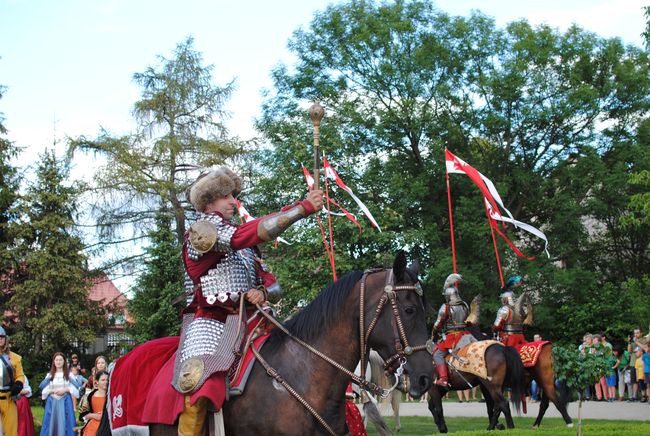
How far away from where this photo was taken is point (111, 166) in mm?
32875

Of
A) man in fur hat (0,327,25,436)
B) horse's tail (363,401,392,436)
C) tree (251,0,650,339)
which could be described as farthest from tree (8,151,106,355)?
horse's tail (363,401,392,436)

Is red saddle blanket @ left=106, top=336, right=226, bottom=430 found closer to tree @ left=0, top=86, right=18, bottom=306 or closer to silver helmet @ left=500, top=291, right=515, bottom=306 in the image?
silver helmet @ left=500, top=291, right=515, bottom=306

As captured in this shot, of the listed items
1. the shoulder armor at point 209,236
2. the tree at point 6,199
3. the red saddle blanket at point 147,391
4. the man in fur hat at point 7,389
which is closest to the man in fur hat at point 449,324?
the man in fur hat at point 7,389

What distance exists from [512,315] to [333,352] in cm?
1131

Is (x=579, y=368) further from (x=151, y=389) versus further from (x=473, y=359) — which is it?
(x=151, y=389)

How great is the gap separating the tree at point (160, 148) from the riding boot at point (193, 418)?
26.8m

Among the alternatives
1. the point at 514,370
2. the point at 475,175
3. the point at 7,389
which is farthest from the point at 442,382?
the point at 7,389

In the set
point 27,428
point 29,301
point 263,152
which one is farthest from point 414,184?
point 27,428

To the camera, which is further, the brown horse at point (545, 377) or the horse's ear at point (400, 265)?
the brown horse at point (545, 377)

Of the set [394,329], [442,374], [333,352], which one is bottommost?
[442,374]

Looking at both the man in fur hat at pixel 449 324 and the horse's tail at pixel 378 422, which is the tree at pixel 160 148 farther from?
the horse's tail at pixel 378 422

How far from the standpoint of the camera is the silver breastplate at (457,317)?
1585 cm

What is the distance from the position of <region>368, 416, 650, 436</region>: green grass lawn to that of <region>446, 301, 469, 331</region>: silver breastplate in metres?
1.94

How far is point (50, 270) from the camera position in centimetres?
3569
